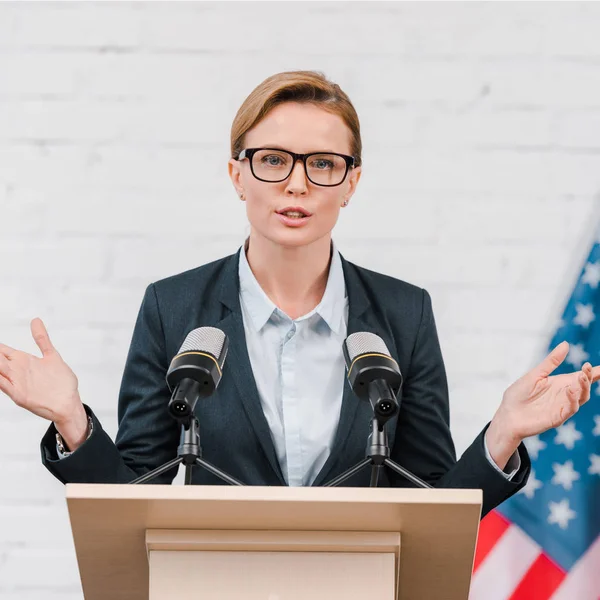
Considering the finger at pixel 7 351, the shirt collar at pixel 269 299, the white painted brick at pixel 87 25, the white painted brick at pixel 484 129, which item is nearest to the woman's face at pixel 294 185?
A: the shirt collar at pixel 269 299

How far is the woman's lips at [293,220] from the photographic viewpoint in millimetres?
1817

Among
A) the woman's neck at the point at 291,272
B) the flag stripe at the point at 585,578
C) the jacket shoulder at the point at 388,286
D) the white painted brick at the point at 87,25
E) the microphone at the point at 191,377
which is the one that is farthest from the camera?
the white painted brick at the point at 87,25

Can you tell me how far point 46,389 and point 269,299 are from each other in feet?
1.76

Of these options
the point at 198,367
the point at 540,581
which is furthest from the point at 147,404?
the point at 540,581

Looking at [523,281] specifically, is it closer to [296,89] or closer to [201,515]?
[296,89]

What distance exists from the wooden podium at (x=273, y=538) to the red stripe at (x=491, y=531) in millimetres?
1079

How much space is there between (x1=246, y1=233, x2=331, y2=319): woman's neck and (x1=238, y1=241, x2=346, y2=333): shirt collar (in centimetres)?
2

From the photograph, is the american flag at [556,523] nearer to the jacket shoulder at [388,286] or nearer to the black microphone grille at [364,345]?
the jacket shoulder at [388,286]

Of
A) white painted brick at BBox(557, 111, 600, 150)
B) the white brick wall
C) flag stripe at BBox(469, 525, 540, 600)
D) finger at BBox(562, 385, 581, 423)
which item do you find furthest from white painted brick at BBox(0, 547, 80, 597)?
white painted brick at BBox(557, 111, 600, 150)

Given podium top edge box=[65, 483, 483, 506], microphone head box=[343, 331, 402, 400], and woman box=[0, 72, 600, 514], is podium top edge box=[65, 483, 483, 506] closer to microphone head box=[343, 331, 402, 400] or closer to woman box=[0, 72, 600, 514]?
microphone head box=[343, 331, 402, 400]

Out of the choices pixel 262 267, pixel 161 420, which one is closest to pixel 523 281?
pixel 262 267

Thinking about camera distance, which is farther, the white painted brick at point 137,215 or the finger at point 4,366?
the white painted brick at point 137,215

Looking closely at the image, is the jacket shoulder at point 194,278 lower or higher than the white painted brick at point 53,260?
lower

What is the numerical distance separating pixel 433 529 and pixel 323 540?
13 centimetres
